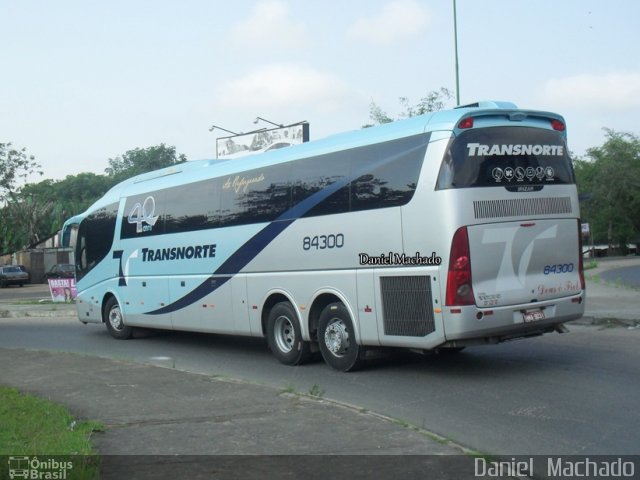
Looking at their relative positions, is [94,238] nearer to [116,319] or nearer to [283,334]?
[116,319]

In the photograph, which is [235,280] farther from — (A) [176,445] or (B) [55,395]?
(A) [176,445]

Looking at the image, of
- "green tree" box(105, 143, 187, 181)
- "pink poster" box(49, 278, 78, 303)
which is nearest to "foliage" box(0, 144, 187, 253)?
"green tree" box(105, 143, 187, 181)

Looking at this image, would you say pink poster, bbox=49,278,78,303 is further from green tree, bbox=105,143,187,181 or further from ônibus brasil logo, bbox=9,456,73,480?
green tree, bbox=105,143,187,181

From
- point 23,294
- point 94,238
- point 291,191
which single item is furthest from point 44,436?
point 23,294

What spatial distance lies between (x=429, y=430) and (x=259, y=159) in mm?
6593

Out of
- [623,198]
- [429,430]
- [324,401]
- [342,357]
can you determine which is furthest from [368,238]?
[623,198]

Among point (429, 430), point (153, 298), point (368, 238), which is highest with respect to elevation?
point (368, 238)

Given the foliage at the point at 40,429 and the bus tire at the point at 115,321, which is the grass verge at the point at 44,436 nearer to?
the foliage at the point at 40,429

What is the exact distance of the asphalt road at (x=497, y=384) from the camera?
6895mm

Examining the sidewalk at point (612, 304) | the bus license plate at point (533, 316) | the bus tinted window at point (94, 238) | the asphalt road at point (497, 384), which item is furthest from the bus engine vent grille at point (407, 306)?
the bus tinted window at point (94, 238)

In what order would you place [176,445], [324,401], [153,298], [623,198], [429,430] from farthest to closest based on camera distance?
[623,198] → [153,298] → [324,401] → [429,430] → [176,445]

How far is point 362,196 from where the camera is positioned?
1027 cm

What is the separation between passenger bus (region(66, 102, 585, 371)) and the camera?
30.0ft

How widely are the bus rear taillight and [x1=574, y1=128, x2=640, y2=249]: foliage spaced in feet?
205
